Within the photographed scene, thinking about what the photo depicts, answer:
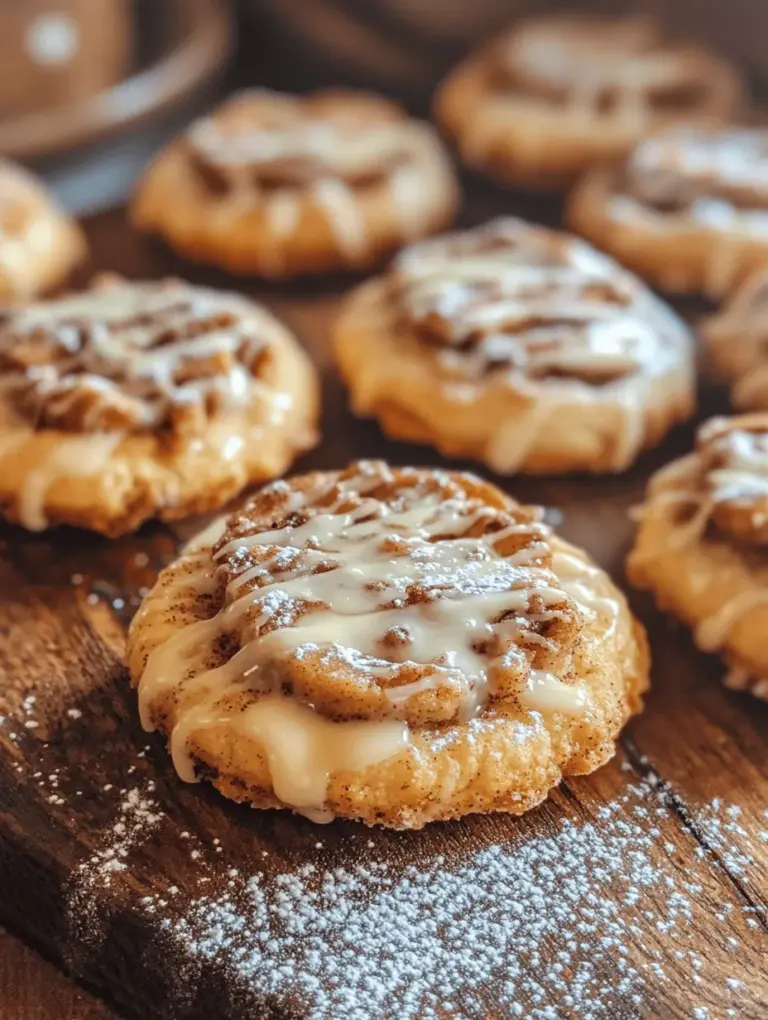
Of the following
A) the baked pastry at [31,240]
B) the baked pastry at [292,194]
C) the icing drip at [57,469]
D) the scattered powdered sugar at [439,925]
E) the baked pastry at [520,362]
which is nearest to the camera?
the scattered powdered sugar at [439,925]

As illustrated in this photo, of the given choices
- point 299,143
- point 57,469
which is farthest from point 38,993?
point 299,143

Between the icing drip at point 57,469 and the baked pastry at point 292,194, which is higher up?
the icing drip at point 57,469

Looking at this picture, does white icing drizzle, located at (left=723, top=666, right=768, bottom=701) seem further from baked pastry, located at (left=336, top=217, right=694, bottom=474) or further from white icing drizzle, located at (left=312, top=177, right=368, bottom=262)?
white icing drizzle, located at (left=312, top=177, right=368, bottom=262)

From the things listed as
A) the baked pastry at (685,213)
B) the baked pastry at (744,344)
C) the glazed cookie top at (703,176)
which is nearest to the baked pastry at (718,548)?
the baked pastry at (744,344)

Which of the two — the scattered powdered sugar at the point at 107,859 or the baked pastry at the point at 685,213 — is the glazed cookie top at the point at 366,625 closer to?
the scattered powdered sugar at the point at 107,859

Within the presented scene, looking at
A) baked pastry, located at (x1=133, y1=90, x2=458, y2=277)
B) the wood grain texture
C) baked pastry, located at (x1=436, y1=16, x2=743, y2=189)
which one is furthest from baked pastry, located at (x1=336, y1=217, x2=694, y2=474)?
the wood grain texture

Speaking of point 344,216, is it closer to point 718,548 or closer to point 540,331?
point 540,331
